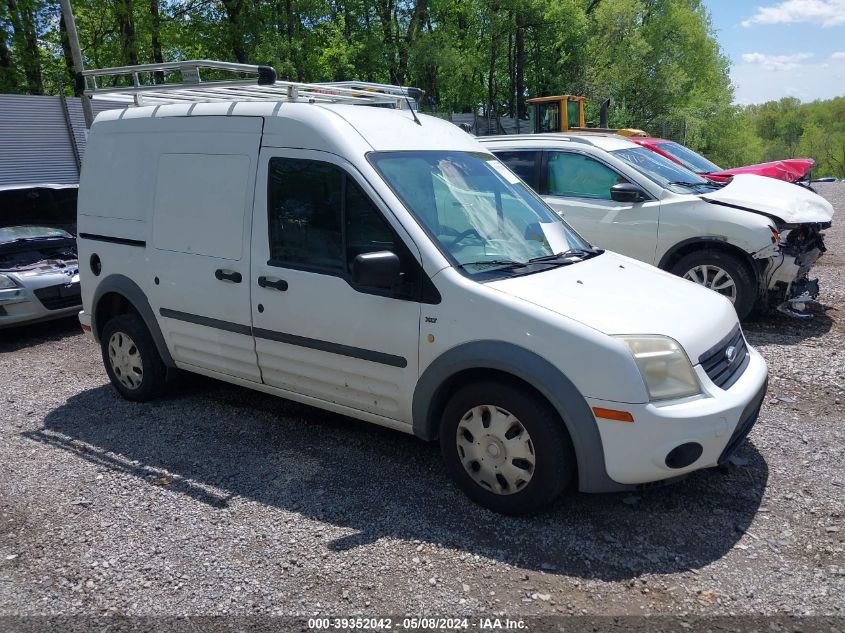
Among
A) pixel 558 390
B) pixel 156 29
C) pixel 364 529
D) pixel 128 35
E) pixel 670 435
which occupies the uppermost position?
pixel 156 29

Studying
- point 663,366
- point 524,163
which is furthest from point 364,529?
point 524,163

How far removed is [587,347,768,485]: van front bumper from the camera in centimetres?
305

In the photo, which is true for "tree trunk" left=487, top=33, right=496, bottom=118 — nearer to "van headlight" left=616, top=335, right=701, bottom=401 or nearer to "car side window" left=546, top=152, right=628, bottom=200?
"car side window" left=546, top=152, right=628, bottom=200

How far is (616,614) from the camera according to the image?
2.78m

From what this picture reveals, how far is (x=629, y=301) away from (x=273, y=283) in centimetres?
209

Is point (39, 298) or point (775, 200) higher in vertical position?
point (775, 200)

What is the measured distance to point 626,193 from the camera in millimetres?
6965

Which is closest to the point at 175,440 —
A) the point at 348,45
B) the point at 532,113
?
the point at 532,113

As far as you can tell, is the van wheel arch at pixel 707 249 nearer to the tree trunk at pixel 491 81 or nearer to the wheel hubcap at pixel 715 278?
the wheel hubcap at pixel 715 278

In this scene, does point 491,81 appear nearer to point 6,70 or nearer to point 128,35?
point 128,35

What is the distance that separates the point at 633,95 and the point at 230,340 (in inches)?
1484

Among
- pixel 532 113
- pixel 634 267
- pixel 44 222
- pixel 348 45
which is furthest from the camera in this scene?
pixel 348 45

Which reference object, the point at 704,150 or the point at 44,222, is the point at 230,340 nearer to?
the point at 44,222

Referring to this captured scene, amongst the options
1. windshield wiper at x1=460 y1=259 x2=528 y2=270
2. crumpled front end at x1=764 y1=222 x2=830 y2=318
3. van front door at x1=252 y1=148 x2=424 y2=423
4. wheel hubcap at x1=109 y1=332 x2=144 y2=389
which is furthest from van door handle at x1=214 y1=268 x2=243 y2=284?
crumpled front end at x1=764 y1=222 x2=830 y2=318
